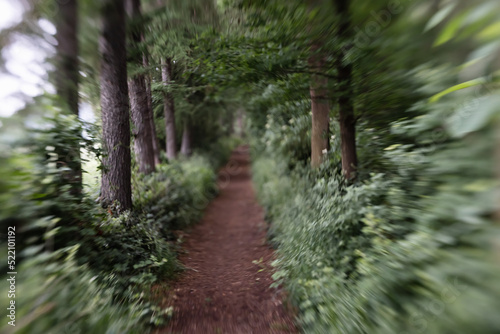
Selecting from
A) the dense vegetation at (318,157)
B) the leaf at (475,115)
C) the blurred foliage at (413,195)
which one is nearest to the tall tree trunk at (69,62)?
the dense vegetation at (318,157)

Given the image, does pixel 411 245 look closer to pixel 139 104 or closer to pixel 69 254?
pixel 69 254

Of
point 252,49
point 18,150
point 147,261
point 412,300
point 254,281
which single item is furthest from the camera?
point 254,281

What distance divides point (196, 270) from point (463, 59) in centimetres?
488

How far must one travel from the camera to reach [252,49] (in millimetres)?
3893

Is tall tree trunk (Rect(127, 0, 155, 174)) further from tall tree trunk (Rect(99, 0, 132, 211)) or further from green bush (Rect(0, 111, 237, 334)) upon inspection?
green bush (Rect(0, 111, 237, 334))

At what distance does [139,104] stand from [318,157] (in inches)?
154

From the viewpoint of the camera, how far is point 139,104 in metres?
5.45

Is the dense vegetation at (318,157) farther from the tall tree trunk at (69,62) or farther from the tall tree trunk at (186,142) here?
the tall tree trunk at (186,142)

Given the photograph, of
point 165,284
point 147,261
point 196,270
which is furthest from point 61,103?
point 196,270

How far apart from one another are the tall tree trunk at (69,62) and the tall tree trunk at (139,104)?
79 centimetres

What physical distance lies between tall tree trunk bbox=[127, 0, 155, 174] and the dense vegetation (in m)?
0.04

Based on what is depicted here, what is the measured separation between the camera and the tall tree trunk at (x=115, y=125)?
426 centimetres

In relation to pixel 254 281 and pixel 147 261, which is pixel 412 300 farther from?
pixel 147 261

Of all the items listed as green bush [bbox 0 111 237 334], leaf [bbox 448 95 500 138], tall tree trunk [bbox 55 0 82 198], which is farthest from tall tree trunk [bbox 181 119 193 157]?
leaf [bbox 448 95 500 138]
